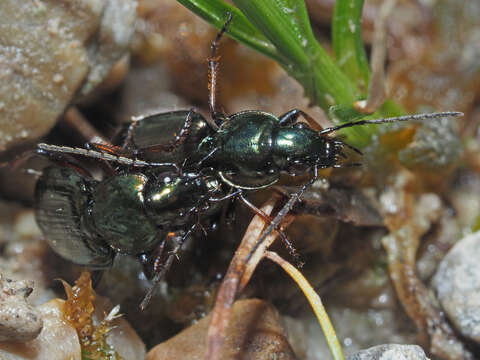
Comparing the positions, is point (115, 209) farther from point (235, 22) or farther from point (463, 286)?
point (463, 286)

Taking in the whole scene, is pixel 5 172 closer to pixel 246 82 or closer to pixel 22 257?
pixel 22 257

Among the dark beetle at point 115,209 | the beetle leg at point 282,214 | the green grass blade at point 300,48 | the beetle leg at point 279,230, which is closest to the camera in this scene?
the beetle leg at point 282,214

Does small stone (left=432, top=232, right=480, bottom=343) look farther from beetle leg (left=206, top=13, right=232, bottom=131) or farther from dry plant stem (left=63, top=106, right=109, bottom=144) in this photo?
dry plant stem (left=63, top=106, right=109, bottom=144)

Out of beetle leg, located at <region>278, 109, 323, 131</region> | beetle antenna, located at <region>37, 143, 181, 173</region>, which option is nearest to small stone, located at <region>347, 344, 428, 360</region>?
beetle leg, located at <region>278, 109, 323, 131</region>

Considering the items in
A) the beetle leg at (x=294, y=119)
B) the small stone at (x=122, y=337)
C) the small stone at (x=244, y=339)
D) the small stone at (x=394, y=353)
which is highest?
the beetle leg at (x=294, y=119)

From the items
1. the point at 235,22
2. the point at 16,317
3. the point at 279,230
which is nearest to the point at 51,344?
the point at 16,317

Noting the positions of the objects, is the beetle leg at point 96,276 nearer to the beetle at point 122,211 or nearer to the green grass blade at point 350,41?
the beetle at point 122,211

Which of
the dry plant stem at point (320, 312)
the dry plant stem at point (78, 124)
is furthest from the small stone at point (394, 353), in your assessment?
the dry plant stem at point (78, 124)
